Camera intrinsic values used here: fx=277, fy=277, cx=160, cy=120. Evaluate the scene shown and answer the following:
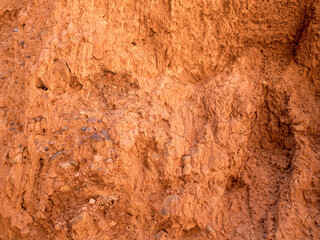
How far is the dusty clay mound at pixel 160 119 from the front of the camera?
2.29 meters

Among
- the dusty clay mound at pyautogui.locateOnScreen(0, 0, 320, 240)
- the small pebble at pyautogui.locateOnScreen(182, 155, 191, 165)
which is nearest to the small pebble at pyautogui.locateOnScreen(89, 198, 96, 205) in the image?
the dusty clay mound at pyautogui.locateOnScreen(0, 0, 320, 240)

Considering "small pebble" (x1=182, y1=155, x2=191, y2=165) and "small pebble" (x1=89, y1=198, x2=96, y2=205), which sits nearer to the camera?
"small pebble" (x1=89, y1=198, x2=96, y2=205)

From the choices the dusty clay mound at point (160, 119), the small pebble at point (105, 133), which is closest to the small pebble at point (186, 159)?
the dusty clay mound at point (160, 119)

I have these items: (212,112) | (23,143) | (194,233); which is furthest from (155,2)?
(194,233)

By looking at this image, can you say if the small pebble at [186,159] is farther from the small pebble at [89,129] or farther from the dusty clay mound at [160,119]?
the small pebble at [89,129]

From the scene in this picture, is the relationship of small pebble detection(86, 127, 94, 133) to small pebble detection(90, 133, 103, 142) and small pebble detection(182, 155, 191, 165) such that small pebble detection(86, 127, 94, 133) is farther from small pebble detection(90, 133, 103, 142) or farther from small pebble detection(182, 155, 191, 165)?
small pebble detection(182, 155, 191, 165)

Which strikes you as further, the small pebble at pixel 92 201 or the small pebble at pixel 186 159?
the small pebble at pixel 186 159

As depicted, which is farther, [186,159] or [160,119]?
[160,119]

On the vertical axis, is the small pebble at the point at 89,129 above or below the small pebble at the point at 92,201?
above

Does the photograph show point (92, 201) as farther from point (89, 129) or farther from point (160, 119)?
point (160, 119)

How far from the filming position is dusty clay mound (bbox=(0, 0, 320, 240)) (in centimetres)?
229

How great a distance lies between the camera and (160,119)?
252cm

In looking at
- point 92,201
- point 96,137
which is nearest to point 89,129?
point 96,137

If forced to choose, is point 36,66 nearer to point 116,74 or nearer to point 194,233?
point 116,74
